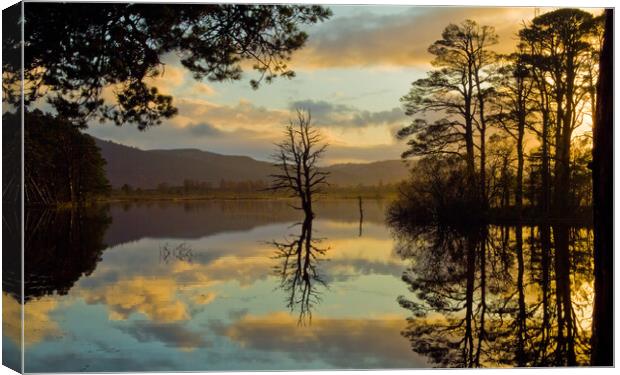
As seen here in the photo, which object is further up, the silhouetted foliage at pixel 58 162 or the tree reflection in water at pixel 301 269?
the silhouetted foliage at pixel 58 162

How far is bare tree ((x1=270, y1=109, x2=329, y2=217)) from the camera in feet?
29.5

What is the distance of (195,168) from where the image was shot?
357 inches

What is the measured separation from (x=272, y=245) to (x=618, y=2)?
16.5 feet

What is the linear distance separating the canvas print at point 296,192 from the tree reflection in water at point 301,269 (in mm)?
34

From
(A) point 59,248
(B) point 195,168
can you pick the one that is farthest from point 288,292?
(A) point 59,248

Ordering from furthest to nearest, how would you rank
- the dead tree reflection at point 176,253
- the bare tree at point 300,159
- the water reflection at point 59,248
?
1. the dead tree reflection at point 176,253
2. the bare tree at point 300,159
3. the water reflection at point 59,248

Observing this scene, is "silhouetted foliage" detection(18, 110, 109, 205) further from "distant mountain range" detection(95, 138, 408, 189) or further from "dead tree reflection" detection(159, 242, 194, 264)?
"dead tree reflection" detection(159, 242, 194, 264)

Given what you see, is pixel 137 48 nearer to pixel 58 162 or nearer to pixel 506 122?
pixel 58 162

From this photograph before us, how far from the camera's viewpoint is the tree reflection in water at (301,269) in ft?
25.6

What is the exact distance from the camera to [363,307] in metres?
7.94

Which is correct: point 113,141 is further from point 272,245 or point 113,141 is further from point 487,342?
point 487,342

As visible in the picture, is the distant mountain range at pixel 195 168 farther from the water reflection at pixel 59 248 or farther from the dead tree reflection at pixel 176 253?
the dead tree reflection at pixel 176 253

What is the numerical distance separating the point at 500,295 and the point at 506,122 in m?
2.94

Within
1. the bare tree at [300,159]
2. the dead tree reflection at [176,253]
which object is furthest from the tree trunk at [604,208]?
the dead tree reflection at [176,253]
